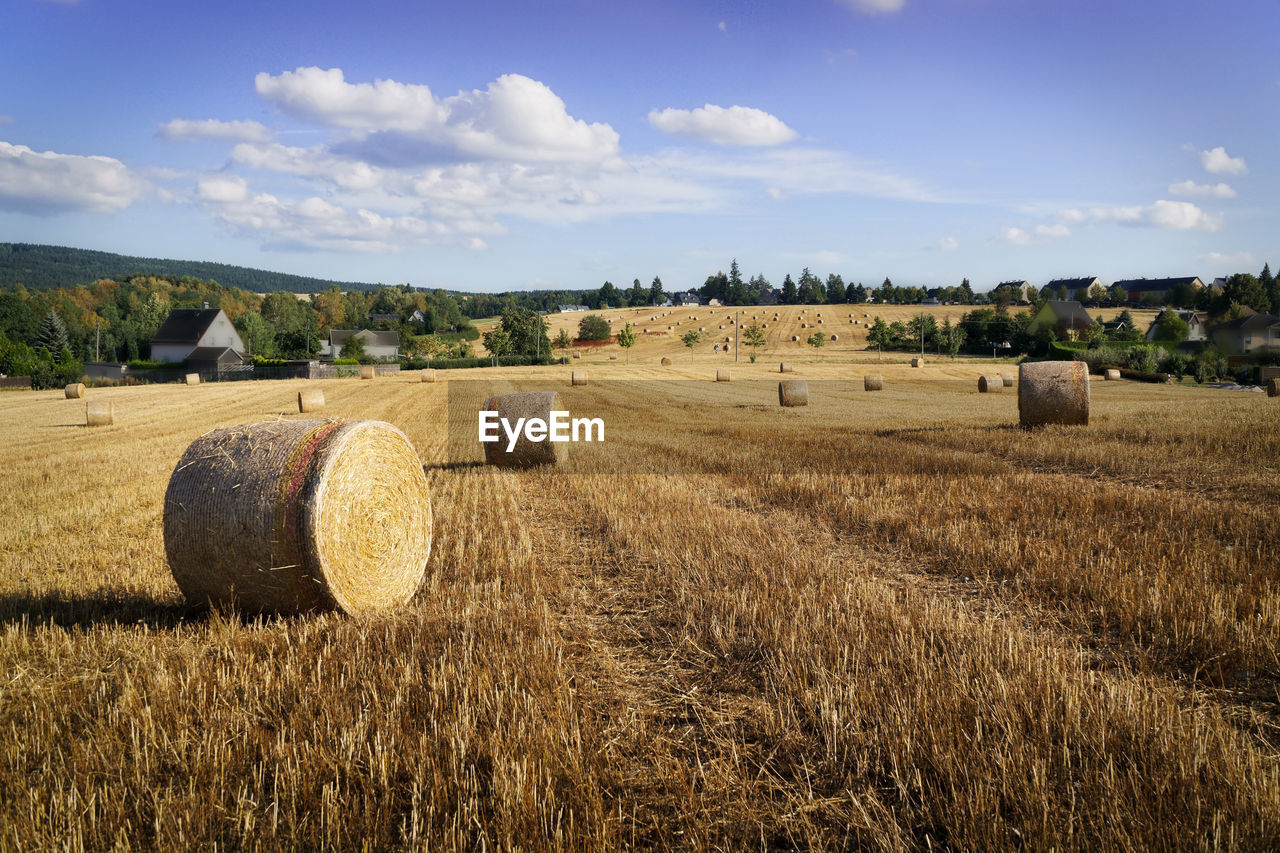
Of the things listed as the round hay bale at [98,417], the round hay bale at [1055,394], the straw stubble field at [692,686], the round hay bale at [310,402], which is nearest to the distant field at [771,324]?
the round hay bale at [310,402]

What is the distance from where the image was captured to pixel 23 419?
28.3m

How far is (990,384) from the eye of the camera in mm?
40562

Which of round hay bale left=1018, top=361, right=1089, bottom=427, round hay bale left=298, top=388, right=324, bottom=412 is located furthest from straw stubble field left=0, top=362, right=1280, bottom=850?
round hay bale left=298, top=388, right=324, bottom=412

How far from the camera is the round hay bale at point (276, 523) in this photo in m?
5.75

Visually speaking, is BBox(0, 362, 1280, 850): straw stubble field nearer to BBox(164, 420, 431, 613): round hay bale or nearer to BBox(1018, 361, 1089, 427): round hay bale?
BBox(164, 420, 431, 613): round hay bale

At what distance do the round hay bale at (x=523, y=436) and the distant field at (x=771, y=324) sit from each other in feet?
221

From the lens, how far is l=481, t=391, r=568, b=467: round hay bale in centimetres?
1394

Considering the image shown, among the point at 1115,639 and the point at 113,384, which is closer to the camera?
the point at 1115,639

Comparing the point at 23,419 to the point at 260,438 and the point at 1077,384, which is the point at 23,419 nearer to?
the point at 260,438

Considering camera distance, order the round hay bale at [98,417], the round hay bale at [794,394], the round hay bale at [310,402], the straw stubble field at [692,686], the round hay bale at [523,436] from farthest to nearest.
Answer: the round hay bale at [310,402]
the round hay bale at [794,394]
the round hay bale at [98,417]
the round hay bale at [523,436]
the straw stubble field at [692,686]

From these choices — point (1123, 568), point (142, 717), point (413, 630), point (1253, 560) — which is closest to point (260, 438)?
point (413, 630)

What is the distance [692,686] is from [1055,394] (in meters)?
15.6

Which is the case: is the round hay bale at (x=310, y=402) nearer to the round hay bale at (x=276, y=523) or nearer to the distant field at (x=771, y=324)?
the round hay bale at (x=276, y=523)

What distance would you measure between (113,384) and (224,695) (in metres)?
66.4
